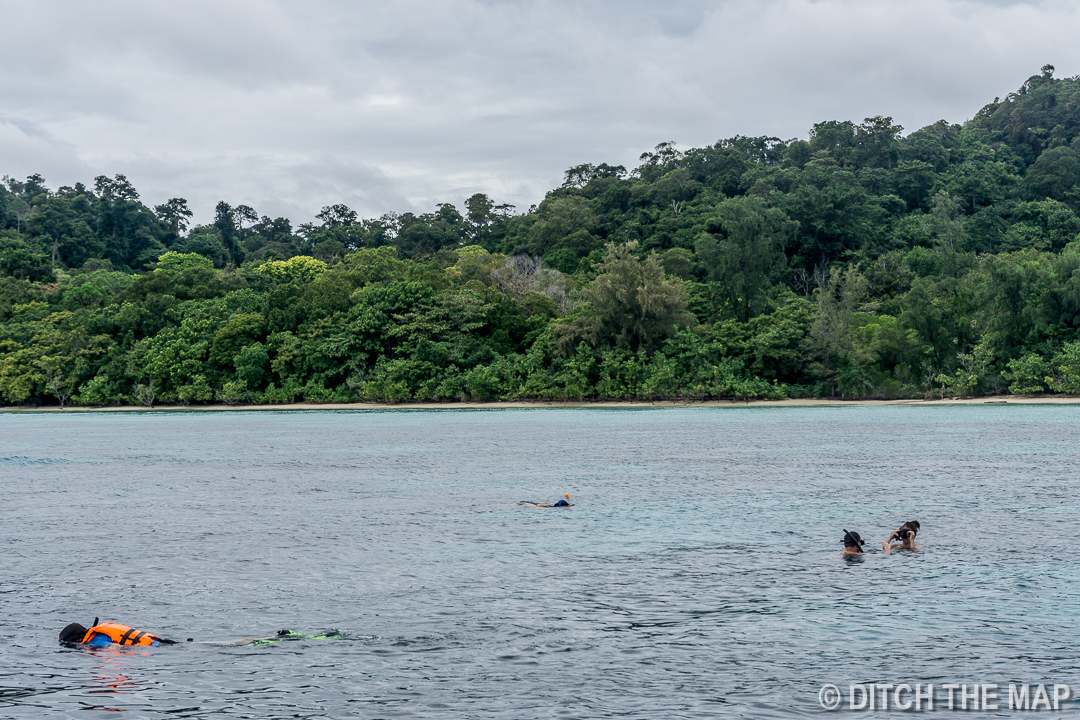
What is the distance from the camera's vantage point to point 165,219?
143 meters

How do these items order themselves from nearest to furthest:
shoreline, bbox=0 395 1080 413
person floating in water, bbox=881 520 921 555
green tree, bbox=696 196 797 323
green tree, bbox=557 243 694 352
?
person floating in water, bbox=881 520 921 555
shoreline, bbox=0 395 1080 413
green tree, bbox=557 243 694 352
green tree, bbox=696 196 797 323

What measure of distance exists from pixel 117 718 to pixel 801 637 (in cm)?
748

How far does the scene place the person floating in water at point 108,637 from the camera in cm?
1076

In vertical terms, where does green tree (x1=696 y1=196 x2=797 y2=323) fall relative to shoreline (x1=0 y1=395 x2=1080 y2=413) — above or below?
above

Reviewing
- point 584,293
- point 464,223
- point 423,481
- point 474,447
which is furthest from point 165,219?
point 423,481

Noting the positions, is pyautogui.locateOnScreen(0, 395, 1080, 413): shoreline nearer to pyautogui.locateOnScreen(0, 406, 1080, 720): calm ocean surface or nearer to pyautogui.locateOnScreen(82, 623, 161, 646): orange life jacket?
pyautogui.locateOnScreen(0, 406, 1080, 720): calm ocean surface

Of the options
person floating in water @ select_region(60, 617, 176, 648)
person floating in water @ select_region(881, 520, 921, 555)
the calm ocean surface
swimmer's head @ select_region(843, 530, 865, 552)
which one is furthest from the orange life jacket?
person floating in water @ select_region(881, 520, 921, 555)

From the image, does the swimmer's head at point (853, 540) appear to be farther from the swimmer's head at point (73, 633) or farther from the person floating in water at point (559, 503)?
the swimmer's head at point (73, 633)

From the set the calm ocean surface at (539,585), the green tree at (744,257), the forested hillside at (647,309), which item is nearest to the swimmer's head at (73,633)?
the calm ocean surface at (539,585)

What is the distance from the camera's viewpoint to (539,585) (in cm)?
1331

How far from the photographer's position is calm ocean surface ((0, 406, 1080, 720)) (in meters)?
9.15

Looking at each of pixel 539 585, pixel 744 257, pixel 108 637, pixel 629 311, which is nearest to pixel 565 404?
pixel 629 311

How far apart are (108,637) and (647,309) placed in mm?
58249

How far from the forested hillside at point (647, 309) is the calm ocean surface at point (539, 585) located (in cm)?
3608
